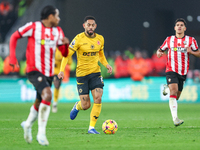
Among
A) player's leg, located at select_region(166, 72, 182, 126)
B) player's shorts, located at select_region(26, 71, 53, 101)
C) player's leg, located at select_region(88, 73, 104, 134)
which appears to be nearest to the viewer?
player's shorts, located at select_region(26, 71, 53, 101)

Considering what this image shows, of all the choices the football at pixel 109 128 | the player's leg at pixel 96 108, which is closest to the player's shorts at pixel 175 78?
the player's leg at pixel 96 108

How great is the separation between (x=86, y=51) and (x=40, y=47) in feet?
6.35

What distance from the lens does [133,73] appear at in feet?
63.5

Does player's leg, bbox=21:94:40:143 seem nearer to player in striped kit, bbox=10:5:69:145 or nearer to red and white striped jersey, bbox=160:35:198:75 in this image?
player in striped kit, bbox=10:5:69:145

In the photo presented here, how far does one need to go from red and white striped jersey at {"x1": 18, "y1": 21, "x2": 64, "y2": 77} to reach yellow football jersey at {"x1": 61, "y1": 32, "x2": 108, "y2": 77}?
1.72m

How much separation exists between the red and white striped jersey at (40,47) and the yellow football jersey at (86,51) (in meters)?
1.72

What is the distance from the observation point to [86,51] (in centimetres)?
757

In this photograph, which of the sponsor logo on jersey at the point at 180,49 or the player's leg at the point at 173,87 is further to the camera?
the sponsor logo on jersey at the point at 180,49

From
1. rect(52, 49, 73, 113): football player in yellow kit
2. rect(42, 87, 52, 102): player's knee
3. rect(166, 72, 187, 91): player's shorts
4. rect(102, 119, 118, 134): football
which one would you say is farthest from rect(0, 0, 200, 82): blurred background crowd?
rect(42, 87, 52, 102): player's knee

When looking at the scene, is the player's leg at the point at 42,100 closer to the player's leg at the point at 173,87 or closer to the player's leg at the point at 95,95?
the player's leg at the point at 95,95

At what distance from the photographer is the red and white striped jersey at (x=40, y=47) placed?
5.72 m

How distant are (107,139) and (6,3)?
16402 millimetres

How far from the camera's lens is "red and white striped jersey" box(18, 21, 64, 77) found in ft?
18.8

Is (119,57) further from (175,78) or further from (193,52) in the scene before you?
(193,52)
